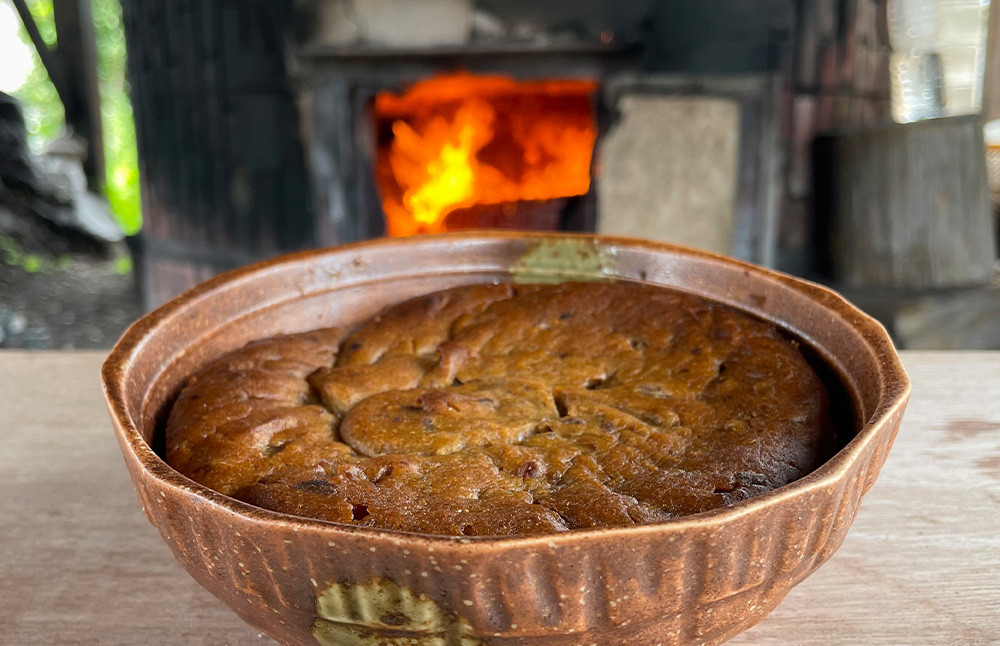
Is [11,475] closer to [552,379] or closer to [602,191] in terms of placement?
[552,379]

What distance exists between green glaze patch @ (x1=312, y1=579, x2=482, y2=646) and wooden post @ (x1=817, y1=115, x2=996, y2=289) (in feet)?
8.18

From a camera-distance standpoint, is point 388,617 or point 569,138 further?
point 569,138

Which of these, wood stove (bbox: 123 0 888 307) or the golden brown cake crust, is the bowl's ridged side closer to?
the golden brown cake crust

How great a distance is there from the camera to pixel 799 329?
84 centimetres

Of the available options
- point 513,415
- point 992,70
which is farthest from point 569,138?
point 992,70

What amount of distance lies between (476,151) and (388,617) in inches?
104

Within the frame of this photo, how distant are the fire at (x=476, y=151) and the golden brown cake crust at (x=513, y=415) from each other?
6.53ft

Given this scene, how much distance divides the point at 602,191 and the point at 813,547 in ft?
7.09

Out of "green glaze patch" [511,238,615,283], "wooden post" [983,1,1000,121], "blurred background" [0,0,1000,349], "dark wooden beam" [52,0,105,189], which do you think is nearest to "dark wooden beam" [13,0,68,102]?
"dark wooden beam" [52,0,105,189]

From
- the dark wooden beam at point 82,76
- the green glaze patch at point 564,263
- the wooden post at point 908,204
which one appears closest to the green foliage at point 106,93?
the dark wooden beam at point 82,76

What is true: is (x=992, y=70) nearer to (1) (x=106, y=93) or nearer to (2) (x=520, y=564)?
(2) (x=520, y=564)

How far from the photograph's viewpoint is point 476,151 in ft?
9.93

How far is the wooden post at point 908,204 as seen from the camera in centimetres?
263

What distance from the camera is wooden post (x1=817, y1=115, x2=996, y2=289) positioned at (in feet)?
8.62
